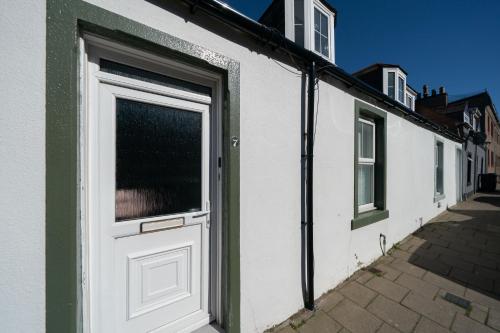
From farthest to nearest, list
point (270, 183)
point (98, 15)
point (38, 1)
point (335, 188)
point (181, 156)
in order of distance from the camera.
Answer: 1. point (335, 188)
2. point (270, 183)
3. point (181, 156)
4. point (98, 15)
5. point (38, 1)

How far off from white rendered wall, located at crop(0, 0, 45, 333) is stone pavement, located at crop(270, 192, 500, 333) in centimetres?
214

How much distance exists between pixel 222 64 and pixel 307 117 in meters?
1.28

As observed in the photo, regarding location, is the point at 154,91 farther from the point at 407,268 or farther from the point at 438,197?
the point at 438,197

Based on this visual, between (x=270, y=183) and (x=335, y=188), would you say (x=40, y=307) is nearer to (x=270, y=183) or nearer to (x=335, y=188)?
(x=270, y=183)

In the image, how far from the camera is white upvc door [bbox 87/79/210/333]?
1.58 meters

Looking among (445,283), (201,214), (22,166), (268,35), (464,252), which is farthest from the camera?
(464,252)

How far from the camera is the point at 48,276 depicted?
1.27 m

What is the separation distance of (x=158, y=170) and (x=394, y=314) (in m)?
3.06

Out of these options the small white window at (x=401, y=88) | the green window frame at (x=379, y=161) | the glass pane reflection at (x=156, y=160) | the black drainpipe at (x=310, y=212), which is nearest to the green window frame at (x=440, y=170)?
the small white window at (x=401, y=88)

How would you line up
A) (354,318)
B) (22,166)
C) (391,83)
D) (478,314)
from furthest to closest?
(391,83) → (478,314) → (354,318) → (22,166)

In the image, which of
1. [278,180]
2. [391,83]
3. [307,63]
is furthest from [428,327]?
[391,83]

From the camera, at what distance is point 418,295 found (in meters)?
2.93

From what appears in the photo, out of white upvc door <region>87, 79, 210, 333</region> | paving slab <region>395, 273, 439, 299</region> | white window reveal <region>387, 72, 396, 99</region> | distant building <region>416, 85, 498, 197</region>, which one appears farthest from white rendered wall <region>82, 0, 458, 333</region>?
distant building <region>416, 85, 498, 197</region>

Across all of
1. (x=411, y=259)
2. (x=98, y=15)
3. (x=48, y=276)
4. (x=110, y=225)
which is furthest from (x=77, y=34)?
(x=411, y=259)
